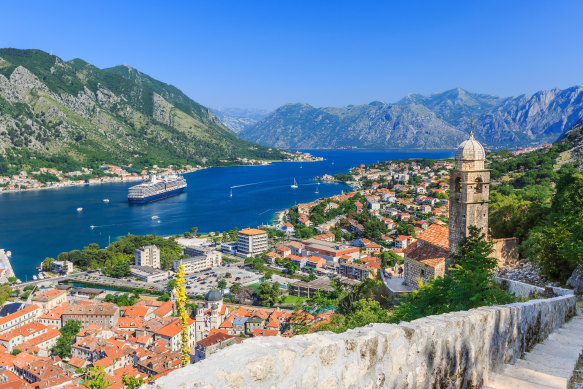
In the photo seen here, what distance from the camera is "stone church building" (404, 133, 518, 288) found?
43.7ft

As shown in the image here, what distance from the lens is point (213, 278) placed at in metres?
35.8

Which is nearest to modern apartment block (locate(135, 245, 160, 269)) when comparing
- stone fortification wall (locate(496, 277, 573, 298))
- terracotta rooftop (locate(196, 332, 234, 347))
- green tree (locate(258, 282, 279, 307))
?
green tree (locate(258, 282, 279, 307))

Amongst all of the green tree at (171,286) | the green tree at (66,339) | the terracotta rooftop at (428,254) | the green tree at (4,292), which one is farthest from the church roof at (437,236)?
the green tree at (4,292)

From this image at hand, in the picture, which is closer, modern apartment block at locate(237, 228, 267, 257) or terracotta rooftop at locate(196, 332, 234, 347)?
terracotta rooftop at locate(196, 332, 234, 347)

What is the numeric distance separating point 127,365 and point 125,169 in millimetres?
94065

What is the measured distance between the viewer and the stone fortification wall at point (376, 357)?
184 cm

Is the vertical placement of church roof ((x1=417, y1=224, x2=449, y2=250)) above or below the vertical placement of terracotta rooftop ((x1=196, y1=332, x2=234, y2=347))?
above

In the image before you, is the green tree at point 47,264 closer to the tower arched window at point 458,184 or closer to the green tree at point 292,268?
the green tree at point 292,268

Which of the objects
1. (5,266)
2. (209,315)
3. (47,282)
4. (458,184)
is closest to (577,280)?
(458,184)

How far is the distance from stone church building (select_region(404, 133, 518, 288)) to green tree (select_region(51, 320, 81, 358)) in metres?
20.0

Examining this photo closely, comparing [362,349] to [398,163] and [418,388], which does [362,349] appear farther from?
[398,163]

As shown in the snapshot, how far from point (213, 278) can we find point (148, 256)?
24.8 feet

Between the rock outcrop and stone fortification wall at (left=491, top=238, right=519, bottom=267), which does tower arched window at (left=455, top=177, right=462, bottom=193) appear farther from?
the rock outcrop

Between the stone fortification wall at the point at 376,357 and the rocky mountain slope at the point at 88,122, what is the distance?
111746 millimetres
